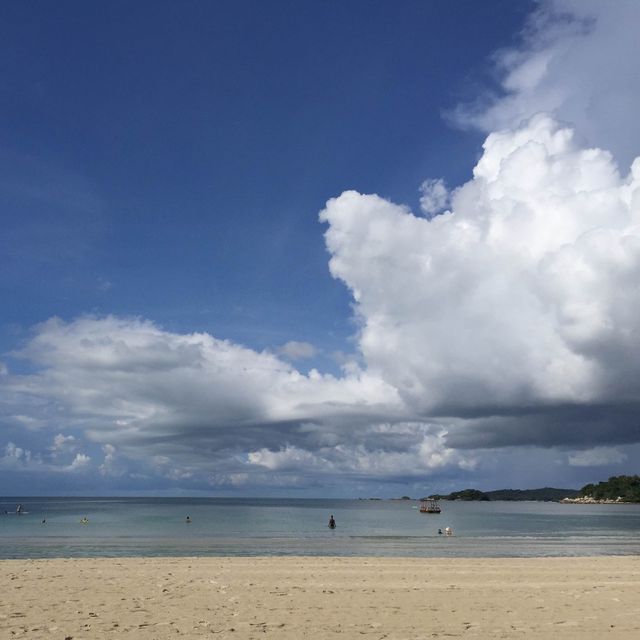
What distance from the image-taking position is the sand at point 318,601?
1505 cm

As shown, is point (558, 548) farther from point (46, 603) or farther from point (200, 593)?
point (46, 603)

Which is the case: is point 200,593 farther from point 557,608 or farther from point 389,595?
point 557,608

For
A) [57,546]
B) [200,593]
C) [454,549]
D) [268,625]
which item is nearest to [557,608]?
[268,625]

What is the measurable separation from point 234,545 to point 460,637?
1609 inches

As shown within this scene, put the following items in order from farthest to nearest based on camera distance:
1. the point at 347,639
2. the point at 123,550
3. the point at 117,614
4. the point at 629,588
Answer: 1. the point at 123,550
2. the point at 629,588
3. the point at 117,614
4. the point at 347,639

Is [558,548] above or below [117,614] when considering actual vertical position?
below

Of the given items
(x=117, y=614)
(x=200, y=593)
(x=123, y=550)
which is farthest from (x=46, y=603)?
(x=123, y=550)

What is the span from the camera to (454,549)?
4794 cm

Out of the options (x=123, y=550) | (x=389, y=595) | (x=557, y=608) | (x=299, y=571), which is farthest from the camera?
(x=123, y=550)

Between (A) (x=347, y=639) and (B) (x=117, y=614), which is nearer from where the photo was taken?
(A) (x=347, y=639)

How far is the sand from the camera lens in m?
15.1

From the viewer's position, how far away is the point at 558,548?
5081 cm

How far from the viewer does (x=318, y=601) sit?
1953 cm

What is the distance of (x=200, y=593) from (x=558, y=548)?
39.8 metres
